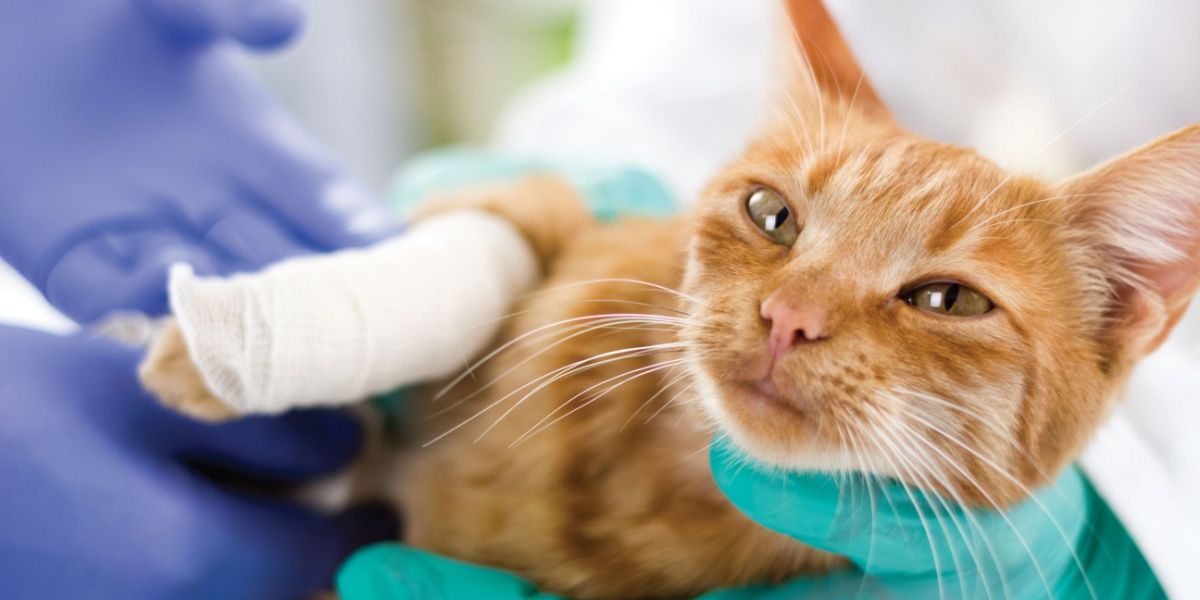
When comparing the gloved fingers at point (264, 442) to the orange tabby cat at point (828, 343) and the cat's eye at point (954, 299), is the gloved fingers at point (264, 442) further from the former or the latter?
the cat's eye at point (954, 299)

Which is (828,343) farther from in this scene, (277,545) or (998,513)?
(277,545)

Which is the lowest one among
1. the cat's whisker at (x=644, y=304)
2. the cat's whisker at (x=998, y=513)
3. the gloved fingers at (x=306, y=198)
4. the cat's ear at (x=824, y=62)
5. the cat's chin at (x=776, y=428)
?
the cat's whisker at (x=998, y=513)

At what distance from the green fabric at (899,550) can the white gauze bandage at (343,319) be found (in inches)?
8.2

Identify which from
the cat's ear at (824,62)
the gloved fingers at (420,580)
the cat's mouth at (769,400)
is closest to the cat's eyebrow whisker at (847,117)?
the cat's ear at (824,62)

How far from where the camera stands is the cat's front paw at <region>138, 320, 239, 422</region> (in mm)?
846

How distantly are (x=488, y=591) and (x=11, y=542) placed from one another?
0.44 meters

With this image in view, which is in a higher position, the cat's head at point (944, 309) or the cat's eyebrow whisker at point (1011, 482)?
the cat's head at point (944, 309)

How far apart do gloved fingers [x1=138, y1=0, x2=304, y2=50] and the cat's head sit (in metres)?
0.65

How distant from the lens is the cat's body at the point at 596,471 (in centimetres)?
89

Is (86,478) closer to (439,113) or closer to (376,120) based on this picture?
(376,120)

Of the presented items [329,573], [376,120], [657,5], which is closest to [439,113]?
[376,120]

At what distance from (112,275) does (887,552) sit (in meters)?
0.89

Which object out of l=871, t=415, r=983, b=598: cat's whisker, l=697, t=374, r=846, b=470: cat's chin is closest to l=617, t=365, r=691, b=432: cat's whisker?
l=697, t=374, r=846, b=470: cat's chin

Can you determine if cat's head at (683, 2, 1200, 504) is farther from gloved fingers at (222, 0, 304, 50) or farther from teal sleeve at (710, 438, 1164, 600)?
gloved fingers at (222, 0, 304, 50)
